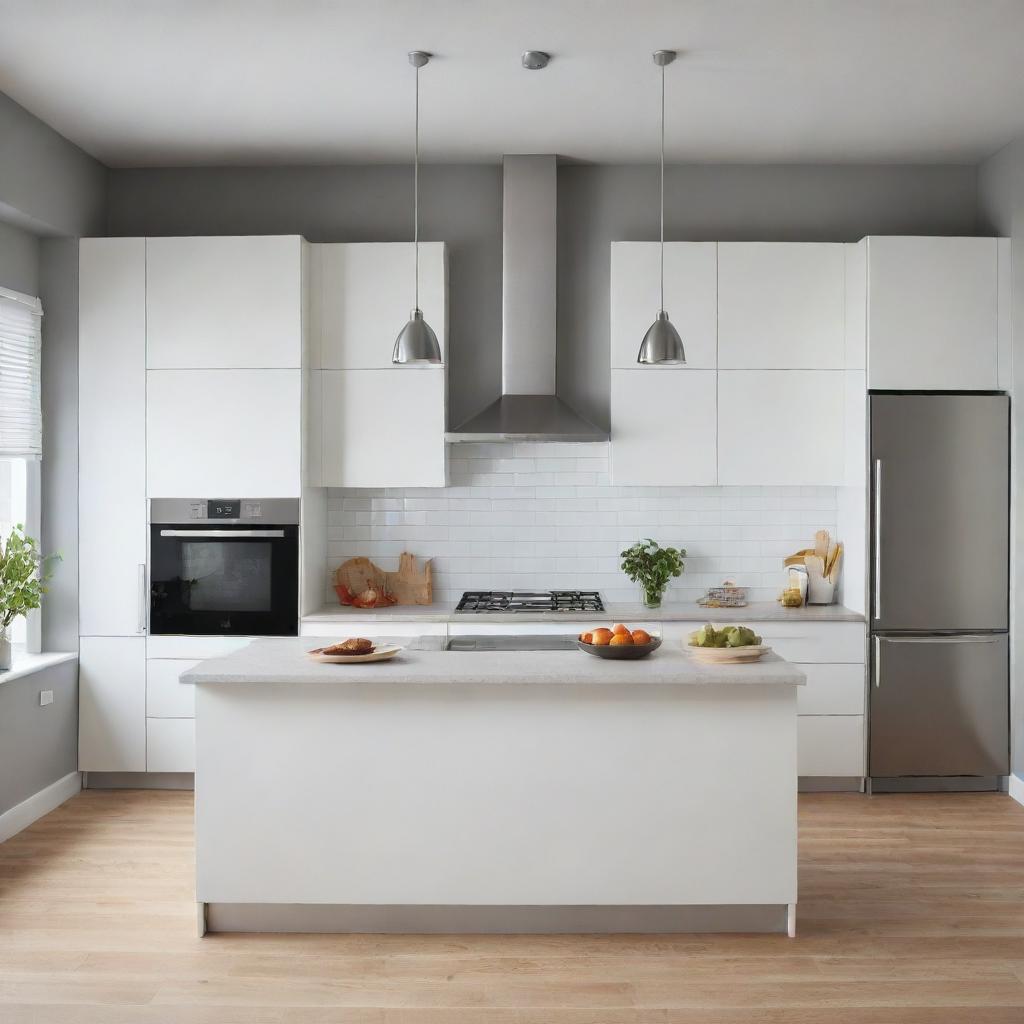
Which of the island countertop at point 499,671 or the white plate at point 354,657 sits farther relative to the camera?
the white plate at point 354,657

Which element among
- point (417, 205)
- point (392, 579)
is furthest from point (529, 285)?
point (392, 579)

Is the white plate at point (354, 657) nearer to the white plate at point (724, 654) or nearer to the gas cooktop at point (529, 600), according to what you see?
the white plate at point (724, 654)

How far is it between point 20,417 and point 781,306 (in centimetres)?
365

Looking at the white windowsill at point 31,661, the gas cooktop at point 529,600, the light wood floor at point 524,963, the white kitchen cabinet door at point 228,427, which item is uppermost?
the white kitchen cabinet door at point 228,427

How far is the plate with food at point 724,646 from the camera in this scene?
3.26 metres

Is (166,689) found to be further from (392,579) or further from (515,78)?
(515,78)

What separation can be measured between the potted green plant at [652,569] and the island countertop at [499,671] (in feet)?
4.93

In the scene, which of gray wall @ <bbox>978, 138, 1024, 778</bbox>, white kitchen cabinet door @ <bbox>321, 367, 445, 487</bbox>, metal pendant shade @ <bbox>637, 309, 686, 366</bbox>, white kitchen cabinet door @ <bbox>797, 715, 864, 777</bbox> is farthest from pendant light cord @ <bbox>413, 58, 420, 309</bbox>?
gray wall @ <bbox>978, 138, 1024, 778</bbox>

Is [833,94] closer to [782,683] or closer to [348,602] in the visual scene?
[782,683]

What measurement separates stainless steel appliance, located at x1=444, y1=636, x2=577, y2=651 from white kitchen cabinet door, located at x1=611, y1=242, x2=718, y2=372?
5.60 feet

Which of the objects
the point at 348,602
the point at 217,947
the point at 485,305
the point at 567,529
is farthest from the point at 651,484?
the point at 217,947

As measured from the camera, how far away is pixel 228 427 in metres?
A: 4.71

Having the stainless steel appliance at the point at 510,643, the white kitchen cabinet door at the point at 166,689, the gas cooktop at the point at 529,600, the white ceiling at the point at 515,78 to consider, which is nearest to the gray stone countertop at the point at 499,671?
the stainless steel appliance at the point at 510,643

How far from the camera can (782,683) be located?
10.3 ft
